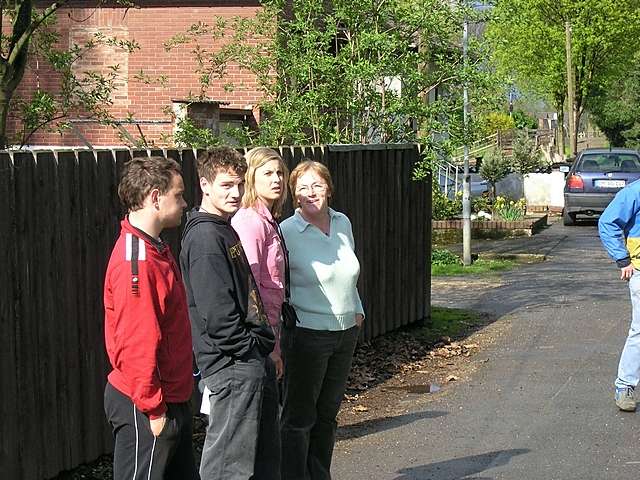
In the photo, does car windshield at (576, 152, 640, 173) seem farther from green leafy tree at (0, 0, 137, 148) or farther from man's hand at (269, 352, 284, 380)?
man's hand at (269, 352, 284, 380)

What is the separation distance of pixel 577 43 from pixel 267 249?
50344mm

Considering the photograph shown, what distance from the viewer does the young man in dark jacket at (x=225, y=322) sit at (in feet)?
17.2

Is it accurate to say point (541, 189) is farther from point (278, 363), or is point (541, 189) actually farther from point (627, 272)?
point (278, 363)

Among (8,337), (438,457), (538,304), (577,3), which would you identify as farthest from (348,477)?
(577,3)

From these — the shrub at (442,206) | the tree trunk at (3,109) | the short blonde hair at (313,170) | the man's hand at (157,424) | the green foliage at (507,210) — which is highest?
the tree trunk at (3,109)

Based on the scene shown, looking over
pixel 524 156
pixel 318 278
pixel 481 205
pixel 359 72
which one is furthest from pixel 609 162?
pixel 318 278

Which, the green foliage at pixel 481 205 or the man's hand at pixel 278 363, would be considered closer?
the man's hand at pixel 278 363

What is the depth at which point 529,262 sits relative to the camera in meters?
19.4

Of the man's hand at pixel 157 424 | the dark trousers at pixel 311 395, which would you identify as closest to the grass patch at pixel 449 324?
the dark trousers at pixel 311 395

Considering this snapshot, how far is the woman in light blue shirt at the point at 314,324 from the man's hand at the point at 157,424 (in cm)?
151

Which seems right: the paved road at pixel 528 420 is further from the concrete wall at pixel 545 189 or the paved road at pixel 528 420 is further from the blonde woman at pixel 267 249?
the concrete wall at pixel 545 189

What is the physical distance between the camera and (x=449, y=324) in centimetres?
1288

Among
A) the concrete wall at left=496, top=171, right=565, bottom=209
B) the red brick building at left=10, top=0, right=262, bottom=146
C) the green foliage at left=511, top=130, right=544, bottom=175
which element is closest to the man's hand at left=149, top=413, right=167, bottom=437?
the red brick building at left=10, top=0, right=262, bottom=146

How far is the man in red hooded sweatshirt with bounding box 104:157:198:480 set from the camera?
4.69 meters
